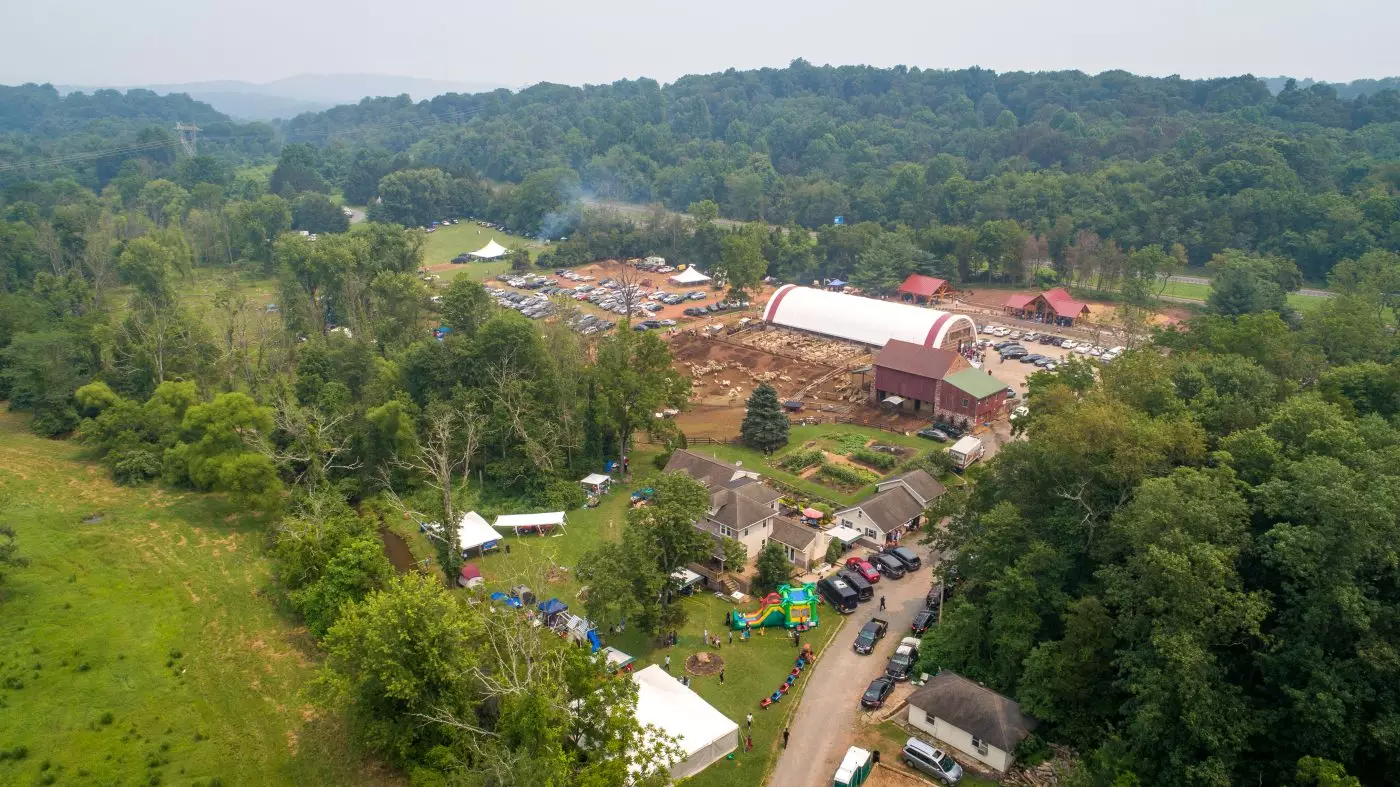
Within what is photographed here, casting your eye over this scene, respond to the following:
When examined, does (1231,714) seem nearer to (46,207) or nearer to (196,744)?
(196,744)

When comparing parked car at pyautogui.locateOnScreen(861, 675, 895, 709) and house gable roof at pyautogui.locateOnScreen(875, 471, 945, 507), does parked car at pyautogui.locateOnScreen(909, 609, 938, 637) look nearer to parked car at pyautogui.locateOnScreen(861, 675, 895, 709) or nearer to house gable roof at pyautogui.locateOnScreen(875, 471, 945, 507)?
parked car at pyautogui.locateOnScreen(861, 675, 895, 709)

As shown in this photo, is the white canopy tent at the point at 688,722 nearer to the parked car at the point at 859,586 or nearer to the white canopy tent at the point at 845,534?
the parked car at the point at 859,586

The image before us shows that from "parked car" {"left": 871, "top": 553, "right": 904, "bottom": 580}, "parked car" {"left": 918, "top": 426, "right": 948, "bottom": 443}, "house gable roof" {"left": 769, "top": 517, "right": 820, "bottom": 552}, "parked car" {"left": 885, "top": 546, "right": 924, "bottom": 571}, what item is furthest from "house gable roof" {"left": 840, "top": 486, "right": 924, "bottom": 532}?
"parked car" {"left": 918, "top": 426, "right": 948, "bottom": 443}

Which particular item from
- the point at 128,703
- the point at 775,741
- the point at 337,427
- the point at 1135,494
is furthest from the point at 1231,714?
the point at 337,427

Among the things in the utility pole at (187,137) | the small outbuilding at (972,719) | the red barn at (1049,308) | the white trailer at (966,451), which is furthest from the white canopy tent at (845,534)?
the utility pole at (187,137)

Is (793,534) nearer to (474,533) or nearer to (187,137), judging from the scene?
(474,533)
